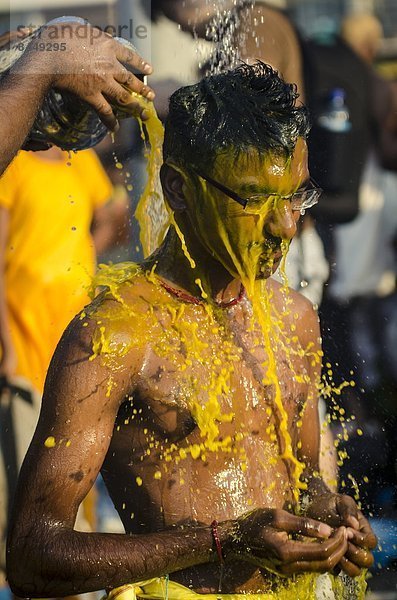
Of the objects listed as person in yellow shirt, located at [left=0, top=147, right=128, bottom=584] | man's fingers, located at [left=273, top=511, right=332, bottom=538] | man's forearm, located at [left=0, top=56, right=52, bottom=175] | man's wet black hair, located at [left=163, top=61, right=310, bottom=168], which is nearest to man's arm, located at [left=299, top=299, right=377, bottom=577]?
man's fingers, located at [left=273, top=511, right=332, bottom=538]

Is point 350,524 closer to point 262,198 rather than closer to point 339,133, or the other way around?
point 262,198

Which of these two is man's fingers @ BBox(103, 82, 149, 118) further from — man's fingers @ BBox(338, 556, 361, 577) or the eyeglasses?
man's fingers @ BBox(338, 556, 361, 577)

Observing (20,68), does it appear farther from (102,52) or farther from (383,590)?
(383,590)

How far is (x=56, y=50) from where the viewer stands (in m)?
3.09

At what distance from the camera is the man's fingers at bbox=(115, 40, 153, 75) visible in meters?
3.16

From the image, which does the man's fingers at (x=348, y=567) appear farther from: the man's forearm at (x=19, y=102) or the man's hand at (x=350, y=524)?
the man's forearm at (x=19, y=102)

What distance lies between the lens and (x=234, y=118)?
3094 millimetres

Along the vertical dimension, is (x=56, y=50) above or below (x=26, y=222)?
above

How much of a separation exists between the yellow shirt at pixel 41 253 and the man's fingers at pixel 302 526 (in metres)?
2.68

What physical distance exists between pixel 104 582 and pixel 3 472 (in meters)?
2.50

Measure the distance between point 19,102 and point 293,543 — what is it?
4.31ft

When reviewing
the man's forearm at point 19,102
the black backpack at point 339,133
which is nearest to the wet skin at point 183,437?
the man's forearm at point 19,102

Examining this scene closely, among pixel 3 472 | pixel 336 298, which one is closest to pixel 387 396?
pixel 336 298

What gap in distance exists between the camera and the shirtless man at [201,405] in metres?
2.86
